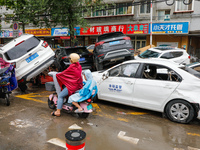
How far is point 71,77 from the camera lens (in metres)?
4.29

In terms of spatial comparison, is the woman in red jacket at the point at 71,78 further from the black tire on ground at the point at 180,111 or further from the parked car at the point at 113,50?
the parked car at the point at 113,50

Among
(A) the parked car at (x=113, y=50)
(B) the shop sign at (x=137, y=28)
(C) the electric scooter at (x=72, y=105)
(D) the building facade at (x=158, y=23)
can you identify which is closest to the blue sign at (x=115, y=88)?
(C) the electric scooter at (x=72, y=105)

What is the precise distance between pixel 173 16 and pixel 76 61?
15.5 meters

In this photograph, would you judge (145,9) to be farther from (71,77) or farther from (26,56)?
(71,77)

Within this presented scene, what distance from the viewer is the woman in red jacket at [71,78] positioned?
4.21 metres

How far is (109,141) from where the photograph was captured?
3.54m

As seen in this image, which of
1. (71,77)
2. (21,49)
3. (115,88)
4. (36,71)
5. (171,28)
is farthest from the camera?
(171,28)

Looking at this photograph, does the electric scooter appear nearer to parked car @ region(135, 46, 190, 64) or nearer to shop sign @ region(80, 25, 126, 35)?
parked car @ region(135, 46, 190, 64)

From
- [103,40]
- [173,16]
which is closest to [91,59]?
[103,40]

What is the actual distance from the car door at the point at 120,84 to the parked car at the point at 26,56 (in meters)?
2.75

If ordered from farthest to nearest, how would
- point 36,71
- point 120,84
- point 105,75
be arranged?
1. point 36,71
2. point 105,75
3. point 120,84

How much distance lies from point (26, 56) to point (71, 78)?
298 centimetres

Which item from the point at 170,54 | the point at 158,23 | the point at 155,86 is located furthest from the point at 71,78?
the point at 158,23

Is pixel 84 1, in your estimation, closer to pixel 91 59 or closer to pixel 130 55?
pixel 91 59
